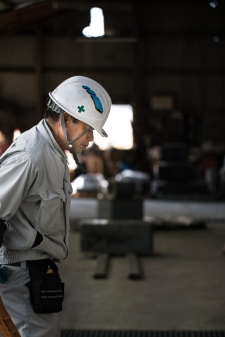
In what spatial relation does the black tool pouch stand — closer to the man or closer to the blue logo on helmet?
the man

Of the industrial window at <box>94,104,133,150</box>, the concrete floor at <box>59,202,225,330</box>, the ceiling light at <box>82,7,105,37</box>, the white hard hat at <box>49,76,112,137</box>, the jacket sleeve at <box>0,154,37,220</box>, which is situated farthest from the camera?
the industrial window at <box>94,104,133,150</box>

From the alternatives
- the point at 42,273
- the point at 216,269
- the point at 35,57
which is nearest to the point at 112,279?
the point at 216,269

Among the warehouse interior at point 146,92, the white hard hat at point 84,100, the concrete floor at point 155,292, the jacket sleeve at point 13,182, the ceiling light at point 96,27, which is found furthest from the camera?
the warehouse interior at point 146,92

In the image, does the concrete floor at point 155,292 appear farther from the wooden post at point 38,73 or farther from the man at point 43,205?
the wooden post at point 38,73

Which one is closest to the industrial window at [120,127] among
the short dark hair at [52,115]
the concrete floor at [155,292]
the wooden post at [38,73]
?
the wooden post at [38,73]

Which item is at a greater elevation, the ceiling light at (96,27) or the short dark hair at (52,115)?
the ceiling light at (96,27)

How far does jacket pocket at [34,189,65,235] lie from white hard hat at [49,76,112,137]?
0.35 metres

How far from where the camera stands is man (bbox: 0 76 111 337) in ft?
7.95

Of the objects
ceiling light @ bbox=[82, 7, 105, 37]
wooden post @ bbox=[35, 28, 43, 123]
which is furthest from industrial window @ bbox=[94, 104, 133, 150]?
ceiling light @ bbox=[82, 7, 105, 37]

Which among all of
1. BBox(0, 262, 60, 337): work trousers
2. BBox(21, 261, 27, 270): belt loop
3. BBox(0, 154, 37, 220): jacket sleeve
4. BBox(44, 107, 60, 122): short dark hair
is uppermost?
BBox(44, 107, 60, 122): short dark hair

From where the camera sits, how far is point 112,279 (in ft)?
20.3

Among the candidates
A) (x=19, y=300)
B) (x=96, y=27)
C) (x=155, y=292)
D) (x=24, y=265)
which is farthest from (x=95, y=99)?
(x=96, y=27)

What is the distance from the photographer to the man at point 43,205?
242 centimetres

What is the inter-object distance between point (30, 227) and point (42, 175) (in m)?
0.23
